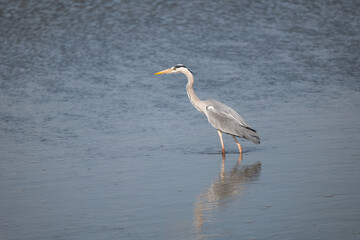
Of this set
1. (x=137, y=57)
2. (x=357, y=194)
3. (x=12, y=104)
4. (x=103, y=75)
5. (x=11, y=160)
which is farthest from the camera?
(x=137, y=57)

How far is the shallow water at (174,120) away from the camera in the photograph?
6117mm

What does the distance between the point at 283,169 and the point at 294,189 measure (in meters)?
1.00

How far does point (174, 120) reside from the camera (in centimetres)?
1146

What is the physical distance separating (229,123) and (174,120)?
191cm

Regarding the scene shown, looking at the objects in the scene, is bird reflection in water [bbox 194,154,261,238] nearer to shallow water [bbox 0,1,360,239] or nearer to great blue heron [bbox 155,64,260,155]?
shallow water [bbox 0,1,360,239]

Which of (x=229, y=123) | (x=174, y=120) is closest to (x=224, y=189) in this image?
(x=229, y=123)

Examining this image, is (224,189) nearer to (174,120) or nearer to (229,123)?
(229,123)

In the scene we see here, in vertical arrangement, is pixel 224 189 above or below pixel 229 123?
above

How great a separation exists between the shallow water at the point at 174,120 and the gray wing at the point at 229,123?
0.32 metres


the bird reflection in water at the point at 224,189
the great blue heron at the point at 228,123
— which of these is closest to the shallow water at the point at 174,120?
the bird reflection in water at the point at 224,189

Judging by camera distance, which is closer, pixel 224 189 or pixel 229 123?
pixel 224 189

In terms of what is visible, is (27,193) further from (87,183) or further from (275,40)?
(275,40)

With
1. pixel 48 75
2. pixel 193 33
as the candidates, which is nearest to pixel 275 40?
pixel 193 33

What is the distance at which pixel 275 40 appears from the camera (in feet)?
58.4
